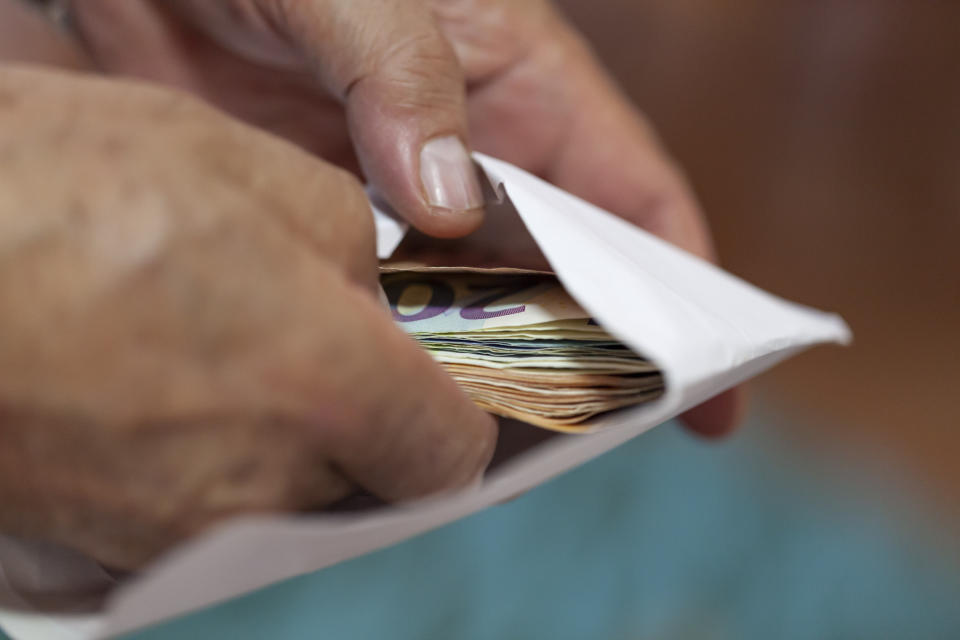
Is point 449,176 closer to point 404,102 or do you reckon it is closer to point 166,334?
point 404,102

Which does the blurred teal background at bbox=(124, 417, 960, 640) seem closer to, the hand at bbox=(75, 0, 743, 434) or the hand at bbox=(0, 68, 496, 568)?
the hand at bbox=(75, 0, 743, 434)

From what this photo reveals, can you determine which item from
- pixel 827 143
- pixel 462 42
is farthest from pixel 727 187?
pixel 462 42

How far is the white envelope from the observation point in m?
0.21

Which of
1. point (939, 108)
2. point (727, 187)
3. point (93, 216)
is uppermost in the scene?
point (93, 216)

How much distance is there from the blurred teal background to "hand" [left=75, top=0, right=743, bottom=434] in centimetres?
15

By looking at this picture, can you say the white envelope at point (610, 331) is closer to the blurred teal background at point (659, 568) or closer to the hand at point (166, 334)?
the hand at point (166, 334)

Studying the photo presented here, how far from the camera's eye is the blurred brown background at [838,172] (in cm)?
96

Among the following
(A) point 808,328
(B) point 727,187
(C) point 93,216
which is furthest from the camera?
(B) point 727,187

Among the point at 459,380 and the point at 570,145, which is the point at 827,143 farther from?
the point at 459,380

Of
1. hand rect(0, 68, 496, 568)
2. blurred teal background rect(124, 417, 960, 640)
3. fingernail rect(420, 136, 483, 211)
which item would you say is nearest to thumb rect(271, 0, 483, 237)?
fingernail rect(420, 136, 483, 211)

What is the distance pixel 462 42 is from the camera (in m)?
0.67

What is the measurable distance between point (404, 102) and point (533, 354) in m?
0.19

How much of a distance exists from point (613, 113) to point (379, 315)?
1.73ft

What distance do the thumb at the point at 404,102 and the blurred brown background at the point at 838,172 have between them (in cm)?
69
